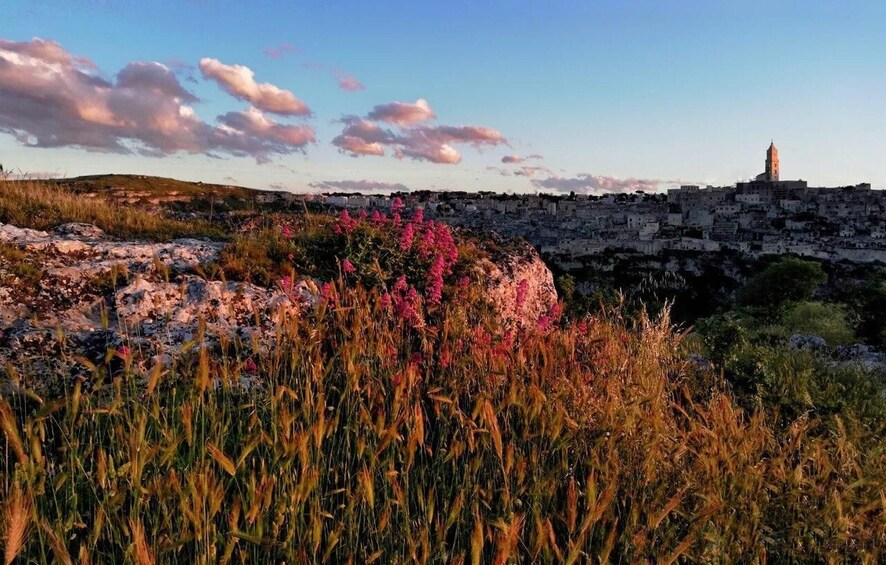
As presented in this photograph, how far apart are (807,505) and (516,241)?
7503mm

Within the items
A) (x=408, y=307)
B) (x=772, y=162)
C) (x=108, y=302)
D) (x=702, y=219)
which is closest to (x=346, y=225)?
(x=108, y=302)

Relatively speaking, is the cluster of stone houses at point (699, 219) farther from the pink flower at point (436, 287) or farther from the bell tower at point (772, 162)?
the pink flower at point (436, 287)

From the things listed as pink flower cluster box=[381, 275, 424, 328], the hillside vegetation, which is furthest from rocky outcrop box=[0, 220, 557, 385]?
pink flower cluster box=[381, 275, 424, 328]

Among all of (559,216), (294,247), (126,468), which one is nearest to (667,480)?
(126,468)

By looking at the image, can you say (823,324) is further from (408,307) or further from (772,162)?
(772,162)

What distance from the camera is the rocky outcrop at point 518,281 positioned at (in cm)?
706

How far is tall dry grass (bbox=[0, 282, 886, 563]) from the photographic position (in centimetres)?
191

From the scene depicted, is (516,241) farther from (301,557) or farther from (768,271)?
(768,271)

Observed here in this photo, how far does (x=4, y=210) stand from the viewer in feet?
26.4

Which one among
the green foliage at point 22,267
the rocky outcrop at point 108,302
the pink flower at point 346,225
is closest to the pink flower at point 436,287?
the rocky outcrop at point 108,302

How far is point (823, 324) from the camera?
17031 mm

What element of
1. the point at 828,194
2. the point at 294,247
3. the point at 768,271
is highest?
the point at 828,194

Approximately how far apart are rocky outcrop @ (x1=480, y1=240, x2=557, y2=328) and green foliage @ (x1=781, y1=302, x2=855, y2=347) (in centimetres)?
857

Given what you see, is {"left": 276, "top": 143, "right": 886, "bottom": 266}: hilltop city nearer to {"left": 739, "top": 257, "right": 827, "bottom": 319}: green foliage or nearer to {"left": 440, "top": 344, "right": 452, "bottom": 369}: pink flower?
{"left": 739, "top": 257, "right": 827, "bottom": 319}: green foliage
